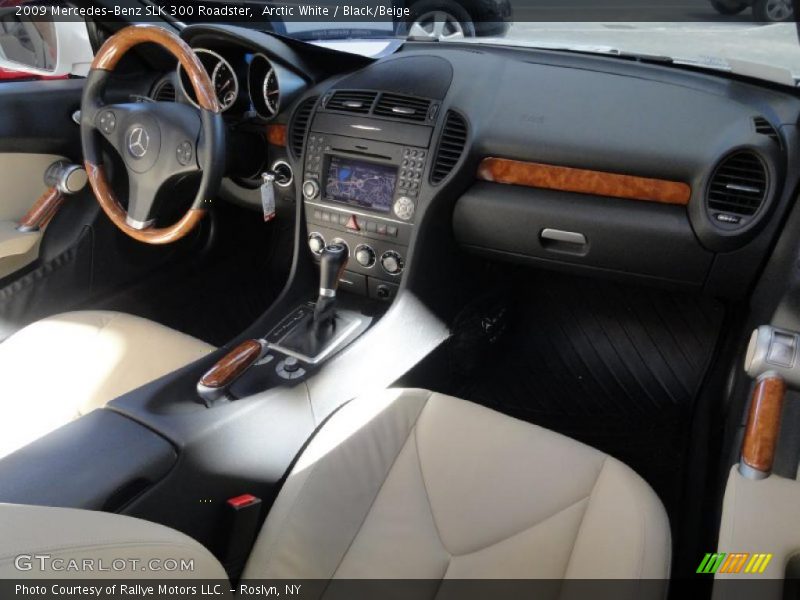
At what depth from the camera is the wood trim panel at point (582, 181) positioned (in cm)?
155

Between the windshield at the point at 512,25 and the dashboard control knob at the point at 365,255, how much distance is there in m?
0.59

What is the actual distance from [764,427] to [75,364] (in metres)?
1.35

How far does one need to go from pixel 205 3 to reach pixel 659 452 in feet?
6.00

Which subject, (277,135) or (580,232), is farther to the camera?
(277,135)

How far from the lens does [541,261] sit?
179cm

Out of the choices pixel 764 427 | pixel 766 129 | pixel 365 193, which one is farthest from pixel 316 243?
pixel 764 427

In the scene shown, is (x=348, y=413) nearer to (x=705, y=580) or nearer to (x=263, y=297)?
(x=705, y=580)

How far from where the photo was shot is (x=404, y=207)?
1.72 meters

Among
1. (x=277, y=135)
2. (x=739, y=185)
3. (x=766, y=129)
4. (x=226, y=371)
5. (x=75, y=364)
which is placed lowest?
(x=75, y=364)

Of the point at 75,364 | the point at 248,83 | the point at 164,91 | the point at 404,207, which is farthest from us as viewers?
the point at 164,91

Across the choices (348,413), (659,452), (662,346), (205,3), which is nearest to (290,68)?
(205,3)

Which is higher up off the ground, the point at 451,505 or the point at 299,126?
the point at 299,126

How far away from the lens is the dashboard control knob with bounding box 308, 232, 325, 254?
1882mm

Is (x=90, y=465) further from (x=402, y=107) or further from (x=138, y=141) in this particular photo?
(x=402, y=107)
